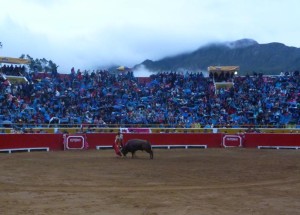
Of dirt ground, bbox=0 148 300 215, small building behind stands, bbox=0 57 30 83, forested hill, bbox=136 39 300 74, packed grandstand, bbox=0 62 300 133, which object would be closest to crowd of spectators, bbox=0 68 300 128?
packed grandstand, bbox=0 62 300 133

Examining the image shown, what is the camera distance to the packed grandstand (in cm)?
3600

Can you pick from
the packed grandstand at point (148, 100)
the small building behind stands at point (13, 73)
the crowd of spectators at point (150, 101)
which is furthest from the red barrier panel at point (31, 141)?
the small building behind stands at point (13, 73)

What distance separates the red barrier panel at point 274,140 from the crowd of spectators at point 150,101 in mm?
2869

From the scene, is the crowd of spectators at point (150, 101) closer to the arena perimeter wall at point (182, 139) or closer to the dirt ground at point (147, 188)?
the arena perimeter wall at point (182, 139)

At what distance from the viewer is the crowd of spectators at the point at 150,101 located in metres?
36.2

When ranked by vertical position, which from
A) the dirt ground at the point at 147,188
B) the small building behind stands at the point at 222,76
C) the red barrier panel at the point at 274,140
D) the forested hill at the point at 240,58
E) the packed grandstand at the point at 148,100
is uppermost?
the forested hill at the point at 240,58

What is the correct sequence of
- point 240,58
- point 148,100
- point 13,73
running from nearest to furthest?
point 148,100, point 13,73, point 240,58

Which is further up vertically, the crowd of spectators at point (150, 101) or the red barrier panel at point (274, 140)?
the crowd of spectators at point (150, 101)

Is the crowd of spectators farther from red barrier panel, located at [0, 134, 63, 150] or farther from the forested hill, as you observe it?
the forested hill

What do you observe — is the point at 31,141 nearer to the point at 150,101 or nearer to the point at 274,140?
the point at 150,101

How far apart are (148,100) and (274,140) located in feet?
41.9

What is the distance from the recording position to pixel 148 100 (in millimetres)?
41500

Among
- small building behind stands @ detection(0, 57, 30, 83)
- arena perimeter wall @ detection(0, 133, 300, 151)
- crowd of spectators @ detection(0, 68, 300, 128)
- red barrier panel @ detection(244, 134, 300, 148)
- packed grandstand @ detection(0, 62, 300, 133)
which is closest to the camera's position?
arena perimeter wall @ detection(0, 133, 300, 151)

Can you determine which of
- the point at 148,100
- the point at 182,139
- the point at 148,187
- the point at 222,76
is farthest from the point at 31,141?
the point at 222,76
